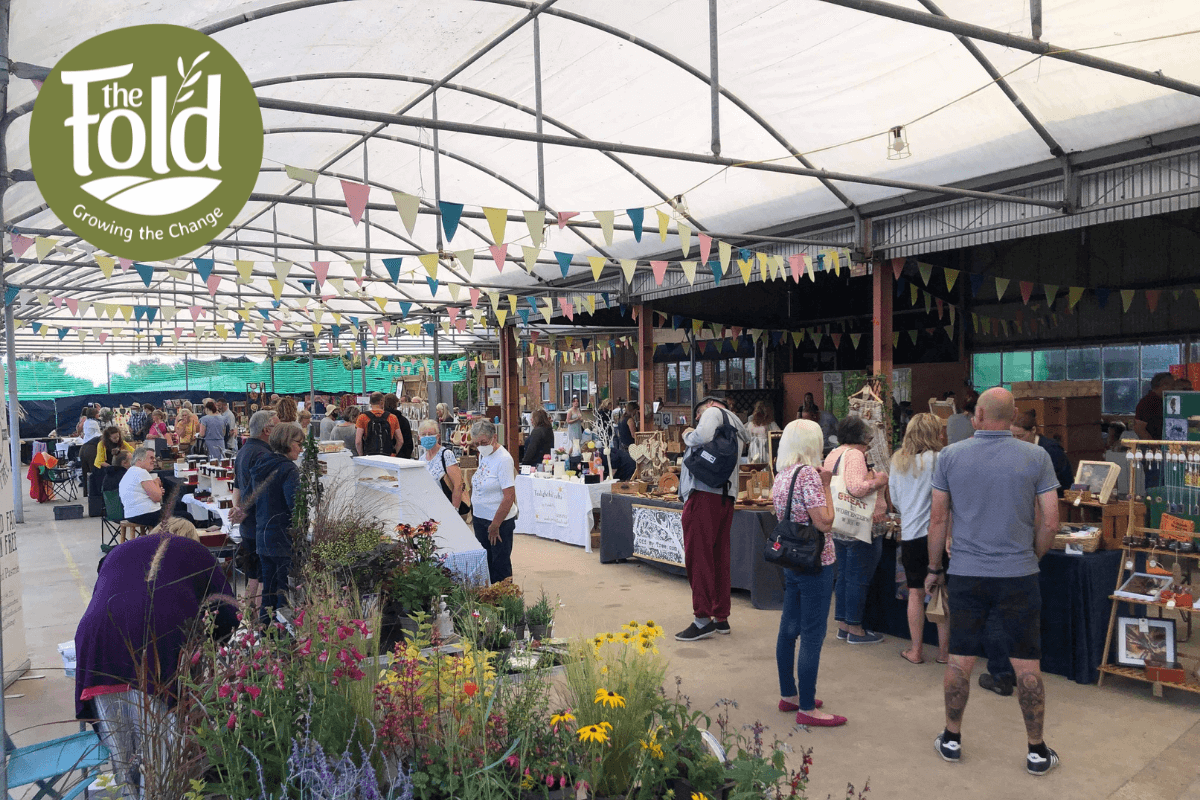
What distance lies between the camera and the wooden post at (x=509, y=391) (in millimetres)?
14328

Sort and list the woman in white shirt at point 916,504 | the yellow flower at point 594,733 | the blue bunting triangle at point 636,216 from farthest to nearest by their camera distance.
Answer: the blue bunting triangle at point 636,216
the woman in white shirt at point 916,504
the yellow flower at point 594,733

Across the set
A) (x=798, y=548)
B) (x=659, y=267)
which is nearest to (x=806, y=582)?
(x=798, y=548)

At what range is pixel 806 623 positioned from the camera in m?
3.91

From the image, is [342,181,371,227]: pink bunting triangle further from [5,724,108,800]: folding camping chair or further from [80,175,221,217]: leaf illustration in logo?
[5,724,108,800]: folding camping chair

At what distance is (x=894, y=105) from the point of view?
20.7ft

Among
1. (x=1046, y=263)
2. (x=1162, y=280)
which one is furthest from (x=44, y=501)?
(x=1162, y=280)

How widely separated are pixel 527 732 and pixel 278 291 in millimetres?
8809

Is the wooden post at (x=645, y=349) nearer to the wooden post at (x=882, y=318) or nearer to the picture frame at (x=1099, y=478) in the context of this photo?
the wooden post at (x=882, y=318)

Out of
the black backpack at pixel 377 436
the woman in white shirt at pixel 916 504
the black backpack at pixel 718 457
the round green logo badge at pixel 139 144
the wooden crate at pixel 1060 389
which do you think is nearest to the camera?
the round green logo badge at pixel 139 144

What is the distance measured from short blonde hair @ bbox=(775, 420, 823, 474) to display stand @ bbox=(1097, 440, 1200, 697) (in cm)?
195

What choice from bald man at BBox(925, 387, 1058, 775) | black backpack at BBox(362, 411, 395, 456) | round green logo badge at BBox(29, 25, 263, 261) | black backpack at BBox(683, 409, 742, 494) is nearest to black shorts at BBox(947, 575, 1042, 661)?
bald man at BBox(925, 387, 1058, 775)

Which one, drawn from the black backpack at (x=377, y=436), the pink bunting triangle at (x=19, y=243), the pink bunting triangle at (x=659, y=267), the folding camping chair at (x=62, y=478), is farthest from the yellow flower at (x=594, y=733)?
the folding camping chair at (x=62, y=478)

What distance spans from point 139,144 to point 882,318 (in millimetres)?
8002

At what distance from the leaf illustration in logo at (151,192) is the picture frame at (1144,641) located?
4882 mm
